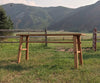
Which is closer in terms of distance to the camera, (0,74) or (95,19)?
(0,74)

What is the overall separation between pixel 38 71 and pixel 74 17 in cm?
16357

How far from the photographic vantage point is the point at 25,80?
312 cm

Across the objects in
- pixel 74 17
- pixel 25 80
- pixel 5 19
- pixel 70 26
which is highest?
pixel 74 17

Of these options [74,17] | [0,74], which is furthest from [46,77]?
[74,17]

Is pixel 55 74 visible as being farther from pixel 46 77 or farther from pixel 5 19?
pixel 5 19

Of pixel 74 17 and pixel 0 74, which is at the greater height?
pixel 74 17

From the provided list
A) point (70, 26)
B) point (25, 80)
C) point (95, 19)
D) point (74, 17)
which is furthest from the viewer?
point (74, 17)

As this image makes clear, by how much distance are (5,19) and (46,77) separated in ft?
74.9

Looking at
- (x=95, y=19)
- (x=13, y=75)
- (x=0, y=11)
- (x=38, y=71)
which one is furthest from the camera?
(x=95, y=19)

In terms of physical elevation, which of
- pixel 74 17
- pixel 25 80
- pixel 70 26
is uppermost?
pixel 74 17

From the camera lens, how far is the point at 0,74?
3561mm

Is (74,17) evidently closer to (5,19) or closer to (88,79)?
(5,19)

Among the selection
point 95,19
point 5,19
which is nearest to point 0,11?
point 5,19

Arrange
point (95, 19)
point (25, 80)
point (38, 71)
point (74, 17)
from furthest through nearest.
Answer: point (74, 17), point (95, 19), point (38, 71), point (25, 80)
